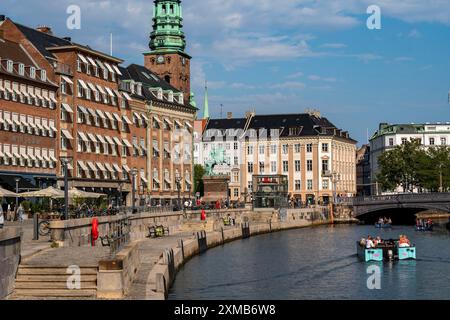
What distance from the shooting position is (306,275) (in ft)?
178

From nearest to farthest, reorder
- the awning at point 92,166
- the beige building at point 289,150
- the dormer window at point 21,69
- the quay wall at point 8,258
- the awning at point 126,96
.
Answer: the quay wall at point 8,258, the dormer window at point 21,69, the awning at point 92,166, the awning at point 126,96, the beige building at point 289,150

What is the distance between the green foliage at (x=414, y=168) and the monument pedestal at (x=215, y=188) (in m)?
63.6

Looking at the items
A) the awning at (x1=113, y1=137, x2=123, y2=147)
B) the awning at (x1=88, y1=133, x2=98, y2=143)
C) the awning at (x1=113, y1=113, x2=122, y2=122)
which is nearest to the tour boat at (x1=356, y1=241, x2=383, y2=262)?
the awning at (x1=88, y1=133, x2=98, y2=143)

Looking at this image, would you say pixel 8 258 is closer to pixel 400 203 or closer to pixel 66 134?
pixel 66 134

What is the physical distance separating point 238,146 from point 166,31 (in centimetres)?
4127

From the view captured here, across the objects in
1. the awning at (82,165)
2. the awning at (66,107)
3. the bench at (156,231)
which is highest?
the awning at (66,107)

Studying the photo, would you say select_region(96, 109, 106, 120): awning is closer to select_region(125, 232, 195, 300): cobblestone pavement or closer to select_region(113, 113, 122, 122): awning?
select_region(113, 113, 122, 122): awning

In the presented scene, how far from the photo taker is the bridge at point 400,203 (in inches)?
5032

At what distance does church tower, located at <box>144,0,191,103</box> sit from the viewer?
150 metres

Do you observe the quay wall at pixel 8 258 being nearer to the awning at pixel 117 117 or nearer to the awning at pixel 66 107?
the awning at pixel 66 107

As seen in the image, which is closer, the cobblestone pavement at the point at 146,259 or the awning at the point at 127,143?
the cobblestone pavement at the point at 146,259

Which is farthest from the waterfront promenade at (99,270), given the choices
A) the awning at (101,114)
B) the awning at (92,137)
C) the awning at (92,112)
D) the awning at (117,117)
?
the awning at (117,117)

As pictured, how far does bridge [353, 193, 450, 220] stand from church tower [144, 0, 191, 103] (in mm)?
35202
